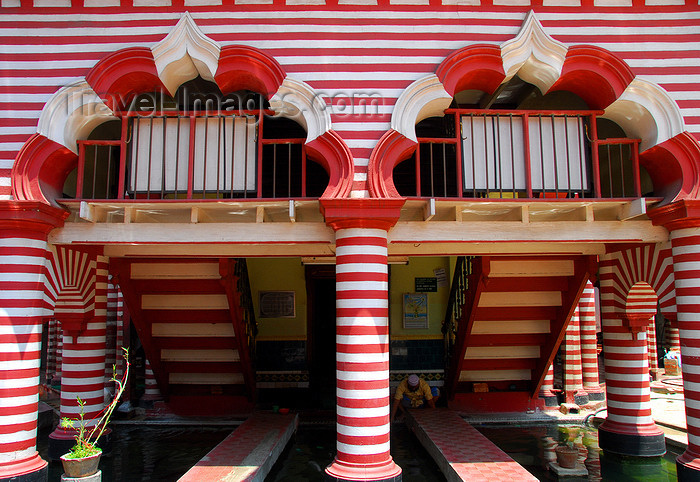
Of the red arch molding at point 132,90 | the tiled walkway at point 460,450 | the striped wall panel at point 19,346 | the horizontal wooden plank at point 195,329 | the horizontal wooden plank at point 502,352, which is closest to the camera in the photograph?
the striped wall panel at point 19,346

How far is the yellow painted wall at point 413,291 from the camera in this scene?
49.8 feet

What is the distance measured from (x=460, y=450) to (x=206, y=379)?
7.28 meters

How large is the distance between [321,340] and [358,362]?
32.9 ft

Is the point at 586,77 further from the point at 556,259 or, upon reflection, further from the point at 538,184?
the point at 556,259

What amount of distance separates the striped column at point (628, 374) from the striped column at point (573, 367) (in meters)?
3.51

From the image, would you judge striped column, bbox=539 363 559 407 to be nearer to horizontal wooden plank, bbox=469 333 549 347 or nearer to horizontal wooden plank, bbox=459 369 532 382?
horizontal wooden plank, bbox=459 369 532 382

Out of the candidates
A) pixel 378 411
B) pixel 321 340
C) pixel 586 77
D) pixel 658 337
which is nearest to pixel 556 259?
pixel 586 77

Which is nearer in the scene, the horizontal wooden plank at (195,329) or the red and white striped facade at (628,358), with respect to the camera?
the red and white striped facade at (628,358)

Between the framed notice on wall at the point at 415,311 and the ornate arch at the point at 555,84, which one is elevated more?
the ornate arch at the point at 555,84

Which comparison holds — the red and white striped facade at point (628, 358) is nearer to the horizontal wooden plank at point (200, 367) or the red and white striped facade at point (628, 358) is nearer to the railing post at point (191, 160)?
the railing post at point (191, 160)

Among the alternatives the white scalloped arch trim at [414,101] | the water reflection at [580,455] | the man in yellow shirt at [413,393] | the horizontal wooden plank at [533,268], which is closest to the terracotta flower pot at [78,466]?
the white scalloped arch trim at [414,101]

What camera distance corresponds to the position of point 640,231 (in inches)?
368

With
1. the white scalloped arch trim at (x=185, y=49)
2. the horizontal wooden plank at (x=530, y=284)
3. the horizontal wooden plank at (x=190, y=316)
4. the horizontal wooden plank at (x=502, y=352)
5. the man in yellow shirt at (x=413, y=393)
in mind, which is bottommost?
the man in yellow shirt at (x=413, y=393)

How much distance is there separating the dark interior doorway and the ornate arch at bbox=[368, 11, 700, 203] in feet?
23.2
